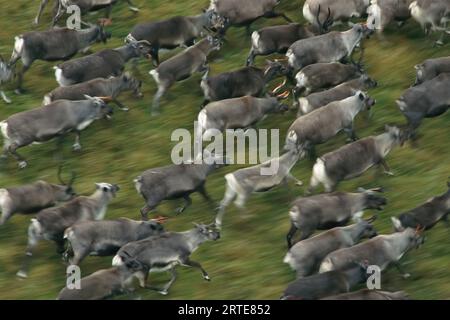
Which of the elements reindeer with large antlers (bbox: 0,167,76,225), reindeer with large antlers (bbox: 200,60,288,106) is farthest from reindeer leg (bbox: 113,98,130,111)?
reindeer with large antlers (bbox: 0,167,76,225)

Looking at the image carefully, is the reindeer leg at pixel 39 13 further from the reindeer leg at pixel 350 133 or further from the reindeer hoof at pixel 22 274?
the reindeer hoof at pixel 22 274

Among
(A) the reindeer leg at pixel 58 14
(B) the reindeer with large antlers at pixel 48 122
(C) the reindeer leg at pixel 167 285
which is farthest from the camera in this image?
(A) the reindeer leg at pixel 58 14

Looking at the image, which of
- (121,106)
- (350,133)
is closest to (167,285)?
(350,133)

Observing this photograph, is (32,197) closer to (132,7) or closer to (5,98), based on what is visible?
(5,98)

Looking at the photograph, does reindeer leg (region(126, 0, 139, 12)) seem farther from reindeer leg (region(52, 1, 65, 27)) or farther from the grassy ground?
reindeer leg (region(52, 1, 65, 27))

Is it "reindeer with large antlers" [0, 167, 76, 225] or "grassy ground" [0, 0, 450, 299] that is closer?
"grassy ground" [0, 0, 450, 299]

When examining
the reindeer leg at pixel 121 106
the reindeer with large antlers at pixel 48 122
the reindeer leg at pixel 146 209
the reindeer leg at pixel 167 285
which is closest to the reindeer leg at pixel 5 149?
the reindeer with large antlers at pixel 48 122

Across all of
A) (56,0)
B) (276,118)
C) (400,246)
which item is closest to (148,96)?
(276,118)
